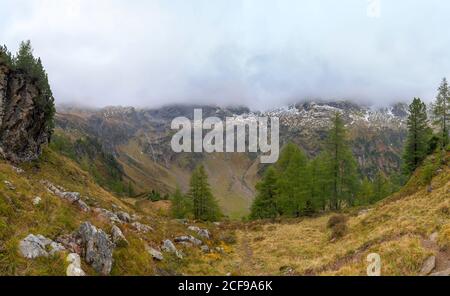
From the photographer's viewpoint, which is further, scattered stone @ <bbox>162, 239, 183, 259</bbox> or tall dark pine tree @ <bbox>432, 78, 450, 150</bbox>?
tall dark pine tree @ <bbox>432, 78, 450, 150</bbox>

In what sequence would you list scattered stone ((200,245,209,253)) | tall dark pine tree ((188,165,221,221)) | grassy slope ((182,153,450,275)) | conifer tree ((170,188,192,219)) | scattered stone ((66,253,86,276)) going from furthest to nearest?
conifer tree ((170,188,192,219)) < tall dark pine tree ((188,165,221,221)) < scattered stone ((200,245,209,253)) < grassy slope ((182,153,450,275)) < scattered stone ((66,253,86,276))

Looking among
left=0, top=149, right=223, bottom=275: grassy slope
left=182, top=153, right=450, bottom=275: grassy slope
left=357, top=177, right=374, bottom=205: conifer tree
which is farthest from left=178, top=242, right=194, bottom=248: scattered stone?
left=357, top=177, right=374, bottom=205: conifer tree

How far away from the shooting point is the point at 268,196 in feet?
196

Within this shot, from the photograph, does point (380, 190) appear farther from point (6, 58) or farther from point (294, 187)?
point (6, 58)

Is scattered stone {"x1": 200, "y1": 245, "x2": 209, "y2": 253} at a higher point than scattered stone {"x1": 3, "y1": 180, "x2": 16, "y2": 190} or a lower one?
lower

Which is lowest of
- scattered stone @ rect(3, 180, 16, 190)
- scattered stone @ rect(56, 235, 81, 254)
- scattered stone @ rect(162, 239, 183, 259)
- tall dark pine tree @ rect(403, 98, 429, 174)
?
scattered stone @ rect(162, 239, 183, 259)

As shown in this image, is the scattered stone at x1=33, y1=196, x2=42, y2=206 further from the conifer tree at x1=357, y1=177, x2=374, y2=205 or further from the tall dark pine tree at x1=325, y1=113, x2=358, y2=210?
the conifer tree at x1=357, y1=177, x2=374, y2=205

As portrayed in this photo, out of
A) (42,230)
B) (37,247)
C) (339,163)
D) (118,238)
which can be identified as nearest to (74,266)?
(37,247)

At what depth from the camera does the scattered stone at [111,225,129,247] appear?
15.7 m

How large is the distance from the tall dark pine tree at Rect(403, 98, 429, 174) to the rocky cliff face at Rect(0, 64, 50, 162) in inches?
2117

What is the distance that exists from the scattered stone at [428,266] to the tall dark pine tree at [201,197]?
49412 millimetres
